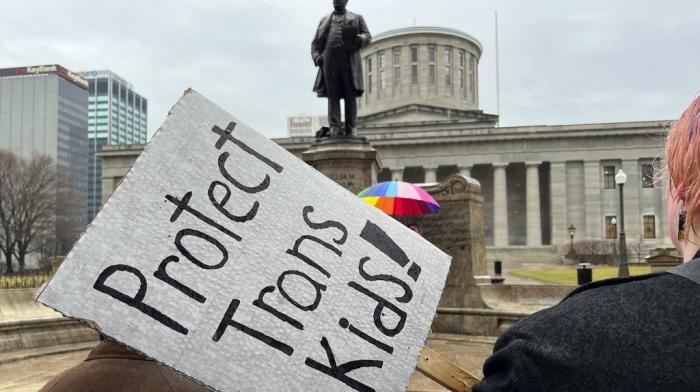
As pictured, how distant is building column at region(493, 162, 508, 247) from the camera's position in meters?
61.9

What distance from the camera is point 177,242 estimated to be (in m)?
1.59

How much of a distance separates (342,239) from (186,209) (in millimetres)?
456

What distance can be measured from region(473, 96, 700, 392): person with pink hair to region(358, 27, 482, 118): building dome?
73360 millimetres

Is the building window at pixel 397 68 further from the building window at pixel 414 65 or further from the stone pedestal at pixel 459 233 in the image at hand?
the stone pedestal at pixel 459 233

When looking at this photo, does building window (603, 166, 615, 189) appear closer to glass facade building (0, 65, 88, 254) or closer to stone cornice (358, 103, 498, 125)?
stone cornice (358, 103, 498, 125)

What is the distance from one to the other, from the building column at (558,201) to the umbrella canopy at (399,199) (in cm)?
5537

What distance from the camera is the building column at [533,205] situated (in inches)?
2440

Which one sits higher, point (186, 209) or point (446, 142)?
point (446, 142)

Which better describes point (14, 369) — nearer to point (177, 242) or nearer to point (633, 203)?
point (177, 242)

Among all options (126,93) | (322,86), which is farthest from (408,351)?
(126,93)

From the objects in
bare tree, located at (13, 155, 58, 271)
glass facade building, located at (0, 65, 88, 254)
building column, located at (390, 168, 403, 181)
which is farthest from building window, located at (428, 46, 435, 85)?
glass facade building, located at (0, 65, 88, 254)

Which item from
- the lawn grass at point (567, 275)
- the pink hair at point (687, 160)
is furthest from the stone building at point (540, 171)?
the pink hair at point (687, 160)

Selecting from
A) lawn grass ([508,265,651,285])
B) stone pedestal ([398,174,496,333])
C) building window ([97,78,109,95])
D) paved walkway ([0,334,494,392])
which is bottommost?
lawn grass ([508,265,651,285])

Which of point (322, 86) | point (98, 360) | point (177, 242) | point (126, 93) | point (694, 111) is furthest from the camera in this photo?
point (126, 93)
